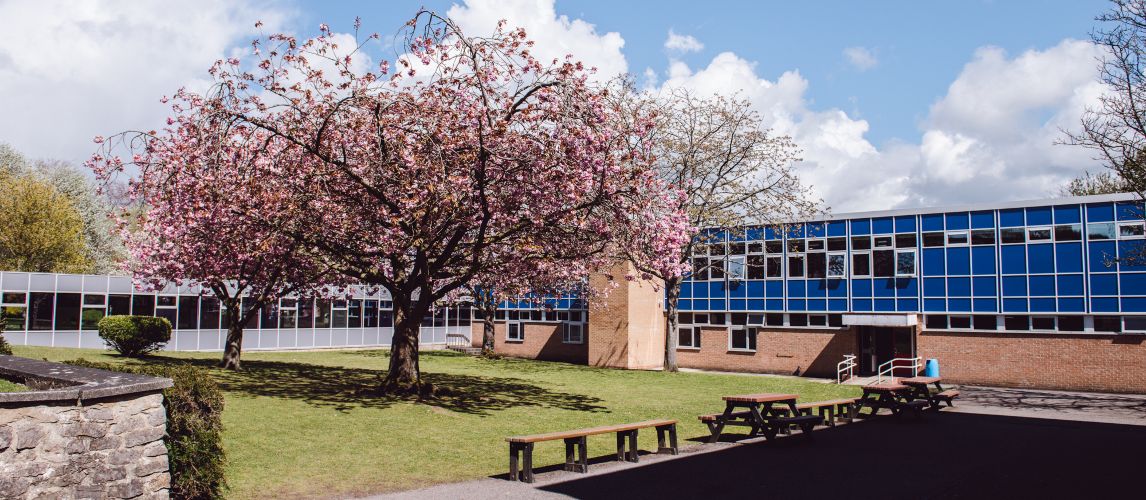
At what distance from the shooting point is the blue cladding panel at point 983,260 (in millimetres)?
26297

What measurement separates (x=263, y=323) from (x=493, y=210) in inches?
1079

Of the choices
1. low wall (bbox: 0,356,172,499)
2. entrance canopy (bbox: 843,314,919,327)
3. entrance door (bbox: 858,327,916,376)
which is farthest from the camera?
entrance door (bbox: 858,327,916,376)

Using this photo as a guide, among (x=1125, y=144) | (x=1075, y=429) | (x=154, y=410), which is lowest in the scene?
(x=1075, y=429)

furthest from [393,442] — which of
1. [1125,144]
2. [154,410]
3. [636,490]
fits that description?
[1125,144]

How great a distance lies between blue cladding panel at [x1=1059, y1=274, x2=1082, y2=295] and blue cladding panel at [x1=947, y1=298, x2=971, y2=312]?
2711mm

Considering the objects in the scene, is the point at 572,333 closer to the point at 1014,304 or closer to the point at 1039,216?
the point at 1014,304

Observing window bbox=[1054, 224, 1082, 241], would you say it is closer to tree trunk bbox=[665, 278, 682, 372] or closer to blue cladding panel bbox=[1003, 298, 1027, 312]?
blue cladding panel bbox=[1003, 298, 1027, 312]

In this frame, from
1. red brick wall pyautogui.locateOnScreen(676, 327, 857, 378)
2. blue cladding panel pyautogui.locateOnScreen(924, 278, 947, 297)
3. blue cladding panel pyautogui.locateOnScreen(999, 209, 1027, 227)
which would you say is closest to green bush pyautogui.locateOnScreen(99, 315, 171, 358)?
red brick wall pyautogui.locateOnScreen(676, 327, 857, 378)

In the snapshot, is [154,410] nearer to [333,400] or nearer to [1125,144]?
[333,400]

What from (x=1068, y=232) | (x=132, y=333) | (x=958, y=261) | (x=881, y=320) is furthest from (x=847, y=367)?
(x=132, y=333)

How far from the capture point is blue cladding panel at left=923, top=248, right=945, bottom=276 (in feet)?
89.5

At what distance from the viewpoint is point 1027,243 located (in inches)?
1010

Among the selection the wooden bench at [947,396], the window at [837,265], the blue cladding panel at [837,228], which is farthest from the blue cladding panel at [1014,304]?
the wooden bench at [947,396]

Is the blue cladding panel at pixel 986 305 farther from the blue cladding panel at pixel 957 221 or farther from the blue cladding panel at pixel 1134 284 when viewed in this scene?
the blue cladding panel at pixel 1134 284
